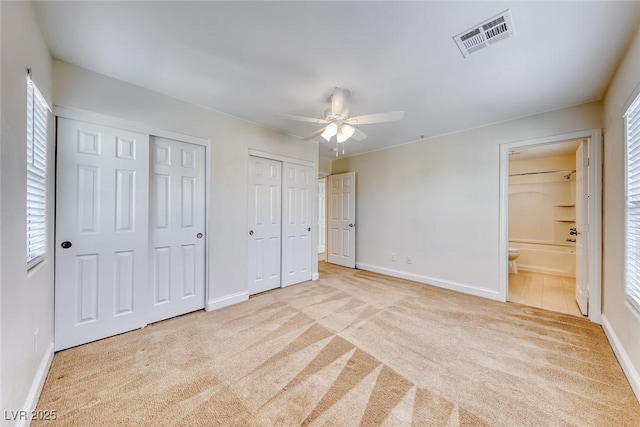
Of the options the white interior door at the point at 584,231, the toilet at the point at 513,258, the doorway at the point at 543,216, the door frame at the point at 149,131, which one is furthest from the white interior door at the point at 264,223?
the toilet at the point at 513,258

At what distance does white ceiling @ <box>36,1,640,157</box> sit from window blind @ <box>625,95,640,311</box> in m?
0.54

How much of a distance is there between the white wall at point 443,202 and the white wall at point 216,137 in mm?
2020

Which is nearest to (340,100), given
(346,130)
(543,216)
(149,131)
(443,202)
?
(346,130)

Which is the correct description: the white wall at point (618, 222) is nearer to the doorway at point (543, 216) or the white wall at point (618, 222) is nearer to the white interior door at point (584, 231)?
the white interior door at point (584, 231)

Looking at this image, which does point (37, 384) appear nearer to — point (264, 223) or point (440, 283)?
point (264, 223)

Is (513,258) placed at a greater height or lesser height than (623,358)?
greater

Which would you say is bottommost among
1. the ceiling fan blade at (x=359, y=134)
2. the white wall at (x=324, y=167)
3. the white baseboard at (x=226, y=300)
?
the white baseboard at (x=226, y=300)

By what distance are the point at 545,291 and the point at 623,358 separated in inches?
78.3

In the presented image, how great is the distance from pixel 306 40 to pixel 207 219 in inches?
80.6

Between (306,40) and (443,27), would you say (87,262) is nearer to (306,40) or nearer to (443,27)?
(306,40)

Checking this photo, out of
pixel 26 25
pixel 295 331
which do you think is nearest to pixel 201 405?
pixel 295 331

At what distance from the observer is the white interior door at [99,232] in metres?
1.92

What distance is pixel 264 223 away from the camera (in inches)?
132

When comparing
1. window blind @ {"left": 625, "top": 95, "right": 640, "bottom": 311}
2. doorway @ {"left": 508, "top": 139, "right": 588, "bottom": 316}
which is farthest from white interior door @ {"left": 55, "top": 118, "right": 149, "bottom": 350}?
doorway @ {"left": 508, "top": 139, "right": 588, "bottom": 316}
